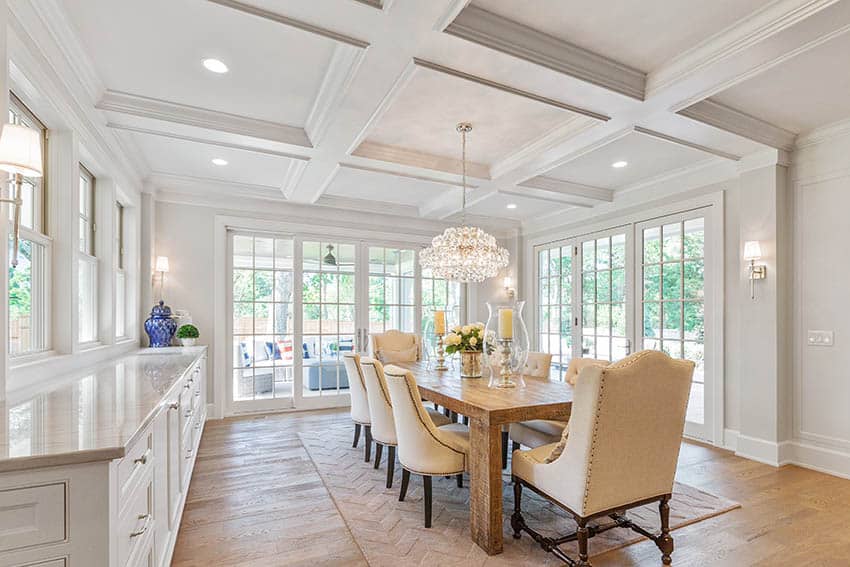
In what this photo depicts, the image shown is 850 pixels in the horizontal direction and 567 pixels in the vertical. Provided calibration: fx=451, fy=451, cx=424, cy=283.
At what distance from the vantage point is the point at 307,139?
3.56m

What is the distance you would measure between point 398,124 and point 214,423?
367 cm

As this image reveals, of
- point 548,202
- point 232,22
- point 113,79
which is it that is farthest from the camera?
point 548,202

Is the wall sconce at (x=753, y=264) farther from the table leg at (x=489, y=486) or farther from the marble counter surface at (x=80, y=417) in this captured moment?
the marble counter surface at (x=80, y=417)

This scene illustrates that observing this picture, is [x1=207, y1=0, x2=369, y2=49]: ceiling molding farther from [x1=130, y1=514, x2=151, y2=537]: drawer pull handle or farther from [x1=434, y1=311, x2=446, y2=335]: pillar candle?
[x1=434, y1=311, x2=446, y2=335]: pillar candle

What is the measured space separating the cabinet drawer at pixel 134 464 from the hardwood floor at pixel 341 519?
0.93 meters

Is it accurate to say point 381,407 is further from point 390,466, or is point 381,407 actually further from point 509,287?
point 509,287

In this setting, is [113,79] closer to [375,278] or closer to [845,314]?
[375,278]

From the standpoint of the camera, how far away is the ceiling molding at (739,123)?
2987 mm

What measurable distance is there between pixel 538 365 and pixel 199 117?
3.19 meters

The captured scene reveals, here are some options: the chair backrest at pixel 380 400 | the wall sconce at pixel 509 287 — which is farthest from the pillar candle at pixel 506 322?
the wall sconce at pixel 509 287

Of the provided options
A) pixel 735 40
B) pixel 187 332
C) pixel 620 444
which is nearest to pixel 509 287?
pixel 187 332

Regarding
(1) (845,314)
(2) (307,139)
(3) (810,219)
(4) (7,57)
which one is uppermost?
(2) (307,139)

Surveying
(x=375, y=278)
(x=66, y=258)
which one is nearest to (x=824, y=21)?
(x=66, y=258)

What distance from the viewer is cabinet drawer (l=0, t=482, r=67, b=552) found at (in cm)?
103
